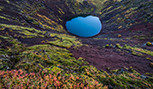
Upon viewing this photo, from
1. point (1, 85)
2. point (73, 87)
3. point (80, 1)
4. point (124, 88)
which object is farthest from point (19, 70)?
point (80, 1)

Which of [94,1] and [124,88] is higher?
[94,1]

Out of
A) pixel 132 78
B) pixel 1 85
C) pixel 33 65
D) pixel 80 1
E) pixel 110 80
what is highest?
pixel 80 1

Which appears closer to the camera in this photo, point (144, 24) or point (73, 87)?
point (73, 87)

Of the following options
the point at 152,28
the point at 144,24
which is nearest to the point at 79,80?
the point at 152,28

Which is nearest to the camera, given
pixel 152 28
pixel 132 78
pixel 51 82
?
pixel 51 82

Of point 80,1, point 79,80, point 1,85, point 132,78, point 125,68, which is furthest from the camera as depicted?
point 80,1

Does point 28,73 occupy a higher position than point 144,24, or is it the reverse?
point 144,24

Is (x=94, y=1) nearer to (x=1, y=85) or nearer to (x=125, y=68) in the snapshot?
(x=125, y=68)

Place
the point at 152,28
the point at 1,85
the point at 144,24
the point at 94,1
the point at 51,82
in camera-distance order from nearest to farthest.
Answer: the point at 1,85, the point at 51,82, the point at 152,28, the point at 144,24, the point at 94,1

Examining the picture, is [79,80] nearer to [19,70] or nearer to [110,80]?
[110,80]
